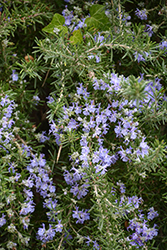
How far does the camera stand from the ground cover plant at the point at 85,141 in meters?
1.14

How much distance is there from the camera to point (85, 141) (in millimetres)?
1146

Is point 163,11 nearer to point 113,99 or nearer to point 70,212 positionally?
point 113,99

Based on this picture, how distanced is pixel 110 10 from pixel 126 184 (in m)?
0.86

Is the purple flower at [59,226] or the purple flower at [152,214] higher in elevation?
the purple flower at [59,226]

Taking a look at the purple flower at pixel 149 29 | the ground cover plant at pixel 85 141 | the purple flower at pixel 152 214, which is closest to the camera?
the ground cover plant at pixel 85 141

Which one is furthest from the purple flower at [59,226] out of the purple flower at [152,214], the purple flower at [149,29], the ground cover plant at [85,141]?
the purple flower at [149,29]

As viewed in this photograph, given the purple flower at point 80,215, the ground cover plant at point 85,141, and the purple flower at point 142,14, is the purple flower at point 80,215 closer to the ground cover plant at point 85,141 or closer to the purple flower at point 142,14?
the ground cover plant at point 85,141

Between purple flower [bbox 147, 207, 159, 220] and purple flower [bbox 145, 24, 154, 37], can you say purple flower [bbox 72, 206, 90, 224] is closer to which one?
purple flower [bbox 147, 207, 159, 220]

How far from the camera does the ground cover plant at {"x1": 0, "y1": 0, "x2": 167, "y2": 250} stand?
1.14 m

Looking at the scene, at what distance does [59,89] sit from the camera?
1.23m

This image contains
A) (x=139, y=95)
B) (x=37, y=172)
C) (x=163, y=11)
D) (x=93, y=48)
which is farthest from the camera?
(x=163, y=11)

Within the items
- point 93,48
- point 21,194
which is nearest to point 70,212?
point 21,194

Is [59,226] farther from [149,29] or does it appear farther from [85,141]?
[149,29]

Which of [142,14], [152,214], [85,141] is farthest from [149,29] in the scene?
[152,214]
